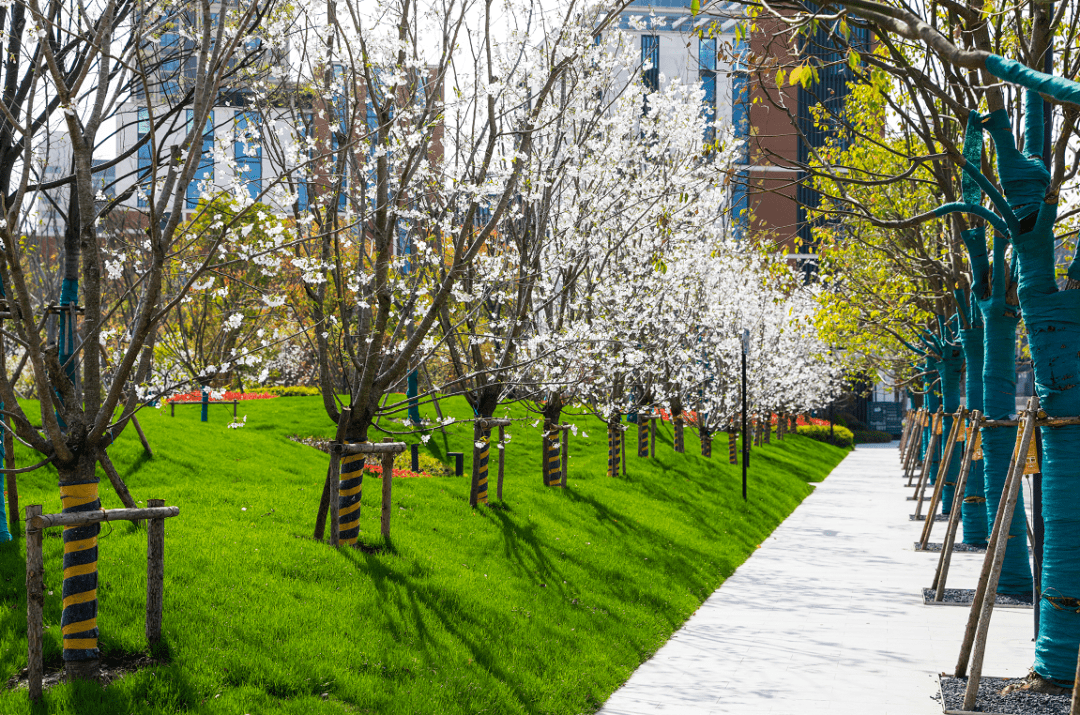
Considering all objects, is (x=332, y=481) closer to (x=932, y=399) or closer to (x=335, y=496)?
(x=335, y=496)

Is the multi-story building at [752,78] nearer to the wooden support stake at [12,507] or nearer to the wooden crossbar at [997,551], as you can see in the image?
the wooden crossbar at [997,551]

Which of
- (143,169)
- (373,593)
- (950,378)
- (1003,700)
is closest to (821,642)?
(1003,700)

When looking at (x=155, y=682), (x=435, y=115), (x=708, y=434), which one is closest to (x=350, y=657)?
(x=155, y=682)

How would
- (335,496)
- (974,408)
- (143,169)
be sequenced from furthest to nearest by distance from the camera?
(974,408) < (335,496) < (143,169)

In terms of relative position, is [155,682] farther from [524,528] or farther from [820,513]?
[820,513]

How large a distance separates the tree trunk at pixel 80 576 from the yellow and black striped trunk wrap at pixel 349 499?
3323 millimetres

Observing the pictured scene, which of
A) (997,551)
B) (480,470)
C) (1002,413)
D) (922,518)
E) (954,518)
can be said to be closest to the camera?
(997,551)

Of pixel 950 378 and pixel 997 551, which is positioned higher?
pixel 950 378

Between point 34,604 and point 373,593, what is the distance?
301 centimetres

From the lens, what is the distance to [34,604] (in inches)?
199

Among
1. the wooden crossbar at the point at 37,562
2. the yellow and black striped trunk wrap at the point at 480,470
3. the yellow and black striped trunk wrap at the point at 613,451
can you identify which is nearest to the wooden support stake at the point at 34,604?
the wooden crossbar at the point at 37,562

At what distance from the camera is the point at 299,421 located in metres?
21.5

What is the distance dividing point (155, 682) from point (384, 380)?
12.9 feet

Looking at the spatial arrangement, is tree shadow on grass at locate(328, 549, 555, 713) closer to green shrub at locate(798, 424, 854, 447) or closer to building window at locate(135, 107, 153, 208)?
building window at locate(135, 107, 153, 208)
